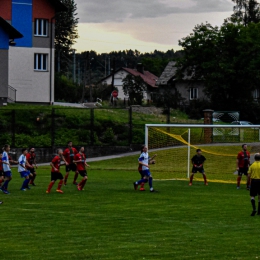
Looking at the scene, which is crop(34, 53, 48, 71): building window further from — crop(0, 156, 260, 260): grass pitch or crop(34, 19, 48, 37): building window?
crop(0, 156, 260, 260): grass pitch

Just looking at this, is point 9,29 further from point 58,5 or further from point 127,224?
point 127,224

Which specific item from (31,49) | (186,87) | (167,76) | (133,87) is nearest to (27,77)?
(31,49)

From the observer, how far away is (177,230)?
17.8m

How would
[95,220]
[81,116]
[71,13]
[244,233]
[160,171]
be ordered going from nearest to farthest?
1. [244,233]
2. [95,220]
3. [160,171]
4. [81,116]
5. [71,13]

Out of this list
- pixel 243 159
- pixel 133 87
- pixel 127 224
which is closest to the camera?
pixel 127 224

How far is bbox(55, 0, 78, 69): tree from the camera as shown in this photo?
315 ft

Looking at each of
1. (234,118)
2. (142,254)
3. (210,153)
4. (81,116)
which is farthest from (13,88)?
(142,254)

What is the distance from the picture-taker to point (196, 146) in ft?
138

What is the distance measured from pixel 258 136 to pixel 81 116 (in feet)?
56.8

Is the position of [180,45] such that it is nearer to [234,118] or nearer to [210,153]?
[234,118]

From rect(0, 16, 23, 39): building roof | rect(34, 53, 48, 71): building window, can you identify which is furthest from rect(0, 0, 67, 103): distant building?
rect(0, 16, 23, 39): building roof

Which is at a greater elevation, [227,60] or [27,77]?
[227,60]

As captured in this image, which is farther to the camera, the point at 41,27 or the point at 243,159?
the point at 41,27

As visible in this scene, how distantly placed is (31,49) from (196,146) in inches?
1079
